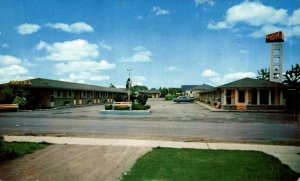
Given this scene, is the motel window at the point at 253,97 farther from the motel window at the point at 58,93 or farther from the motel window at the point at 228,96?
the motel window at the point at 58,93

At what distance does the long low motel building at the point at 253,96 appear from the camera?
3250cm

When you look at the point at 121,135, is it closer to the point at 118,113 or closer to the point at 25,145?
the point at 25,145

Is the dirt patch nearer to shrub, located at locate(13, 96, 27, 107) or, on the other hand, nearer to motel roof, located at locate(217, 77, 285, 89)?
motel roof, located at locate(217, 77, 285, 89)

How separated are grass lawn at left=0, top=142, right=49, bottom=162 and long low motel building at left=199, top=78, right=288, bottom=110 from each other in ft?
87.3

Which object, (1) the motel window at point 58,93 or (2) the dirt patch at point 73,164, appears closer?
(2) the dirt patch at point 73,164

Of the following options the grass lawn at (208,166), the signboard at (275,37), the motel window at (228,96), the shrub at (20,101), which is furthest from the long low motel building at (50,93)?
the signboard at (275,37)

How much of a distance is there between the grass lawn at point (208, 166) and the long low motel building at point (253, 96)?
24873 millimetres

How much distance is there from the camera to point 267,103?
33156 millimetres

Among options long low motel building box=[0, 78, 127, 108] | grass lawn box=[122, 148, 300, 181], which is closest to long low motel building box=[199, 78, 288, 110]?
long low motel building box=[0, 78, 127, 108]

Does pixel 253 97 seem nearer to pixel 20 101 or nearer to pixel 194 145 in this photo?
pixel 194 145

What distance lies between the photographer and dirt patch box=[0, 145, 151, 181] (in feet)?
22.1

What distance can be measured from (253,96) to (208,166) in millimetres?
28319

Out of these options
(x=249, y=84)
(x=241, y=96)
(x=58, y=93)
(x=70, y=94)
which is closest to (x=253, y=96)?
(x=241, y=96)

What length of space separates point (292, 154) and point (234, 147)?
1973 mm
